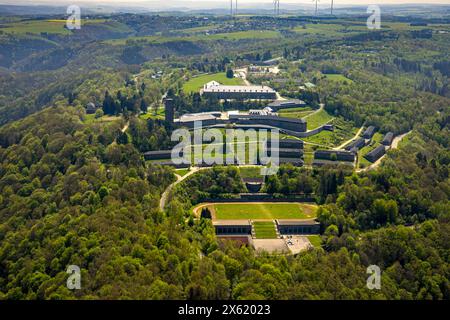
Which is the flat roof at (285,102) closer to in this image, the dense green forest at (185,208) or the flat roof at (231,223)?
the dense green forest at (185,208)

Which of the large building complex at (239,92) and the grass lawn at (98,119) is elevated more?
the large building complex at (239,92)

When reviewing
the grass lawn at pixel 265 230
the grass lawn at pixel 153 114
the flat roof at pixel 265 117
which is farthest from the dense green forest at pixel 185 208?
the flat roof at pixel 265 117

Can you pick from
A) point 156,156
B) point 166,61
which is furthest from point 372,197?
point 166,61

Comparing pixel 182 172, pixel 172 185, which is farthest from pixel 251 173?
pixel 172 185

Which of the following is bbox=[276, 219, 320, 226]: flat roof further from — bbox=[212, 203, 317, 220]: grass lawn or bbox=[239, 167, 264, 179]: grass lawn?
bbox=[239, 167, 264, 179]: grass lawn

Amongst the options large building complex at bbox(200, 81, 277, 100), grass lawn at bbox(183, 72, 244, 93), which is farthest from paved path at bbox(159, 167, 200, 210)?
grass lawn at bbox(183, 72, 244, 93)

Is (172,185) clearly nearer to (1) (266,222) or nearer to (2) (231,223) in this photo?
(2) (231,223)
